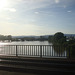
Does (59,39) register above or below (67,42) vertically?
above

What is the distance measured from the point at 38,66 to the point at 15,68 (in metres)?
1.46

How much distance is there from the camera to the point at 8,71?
274 inches

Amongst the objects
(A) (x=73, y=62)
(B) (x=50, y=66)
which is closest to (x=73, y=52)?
(A) (x=73, y=62)

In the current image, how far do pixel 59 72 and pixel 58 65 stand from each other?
1062 mm

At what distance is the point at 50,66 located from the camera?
24.7 feet

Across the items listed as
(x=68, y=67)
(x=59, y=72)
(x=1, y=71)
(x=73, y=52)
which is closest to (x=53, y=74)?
(x=59, y=72)

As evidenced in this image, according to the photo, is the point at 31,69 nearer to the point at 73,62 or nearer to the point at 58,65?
the point at 58,65

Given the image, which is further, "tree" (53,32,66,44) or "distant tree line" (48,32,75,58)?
"tree" (53,32,66,44)

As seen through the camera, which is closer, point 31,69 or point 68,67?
point 31,69

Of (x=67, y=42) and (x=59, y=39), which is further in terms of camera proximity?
(x=59, y=39)

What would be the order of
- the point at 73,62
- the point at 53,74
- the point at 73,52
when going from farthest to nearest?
the point at 73,52, the point at 73,62, the point at 53,74

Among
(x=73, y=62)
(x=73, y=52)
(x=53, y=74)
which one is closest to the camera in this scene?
(x=53, y=74)

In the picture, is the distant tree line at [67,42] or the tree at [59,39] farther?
the tree at [59,39]

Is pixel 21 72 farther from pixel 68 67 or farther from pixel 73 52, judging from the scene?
pixel 73 52
